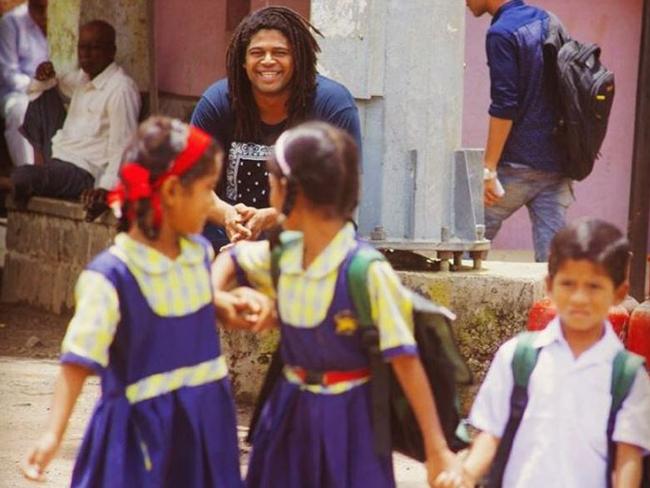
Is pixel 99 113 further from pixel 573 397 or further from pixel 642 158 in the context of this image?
pixel 573 397

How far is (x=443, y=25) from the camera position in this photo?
23.5ft

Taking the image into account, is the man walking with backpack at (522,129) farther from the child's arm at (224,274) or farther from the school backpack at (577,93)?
the child's arm at (224,274)

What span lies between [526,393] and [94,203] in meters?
5.47

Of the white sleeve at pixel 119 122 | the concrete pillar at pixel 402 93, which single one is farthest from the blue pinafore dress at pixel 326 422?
the white sleeve at pixel 119 122

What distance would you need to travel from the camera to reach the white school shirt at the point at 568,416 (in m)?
4.43

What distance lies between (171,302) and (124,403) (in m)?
0.28

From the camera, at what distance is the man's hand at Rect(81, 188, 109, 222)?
31.6 feet

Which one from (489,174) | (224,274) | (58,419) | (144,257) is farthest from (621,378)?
(489,174)

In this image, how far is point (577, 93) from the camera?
7.66 m

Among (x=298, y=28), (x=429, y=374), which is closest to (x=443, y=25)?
(x=298, y=28)

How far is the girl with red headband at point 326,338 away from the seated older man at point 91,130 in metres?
5.51

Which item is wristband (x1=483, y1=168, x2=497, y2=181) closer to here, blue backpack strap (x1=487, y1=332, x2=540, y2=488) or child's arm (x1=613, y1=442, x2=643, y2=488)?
blue backpack strap (x1=487, y1=332, x2=540, y2=488)

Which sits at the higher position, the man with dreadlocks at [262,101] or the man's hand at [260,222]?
the man with dreadlocks at [262,101]

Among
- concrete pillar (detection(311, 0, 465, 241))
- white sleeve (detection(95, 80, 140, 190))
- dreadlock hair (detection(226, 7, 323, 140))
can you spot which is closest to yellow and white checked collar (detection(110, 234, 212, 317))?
dreadlock hair (detection(226, 7, 323, 140))
